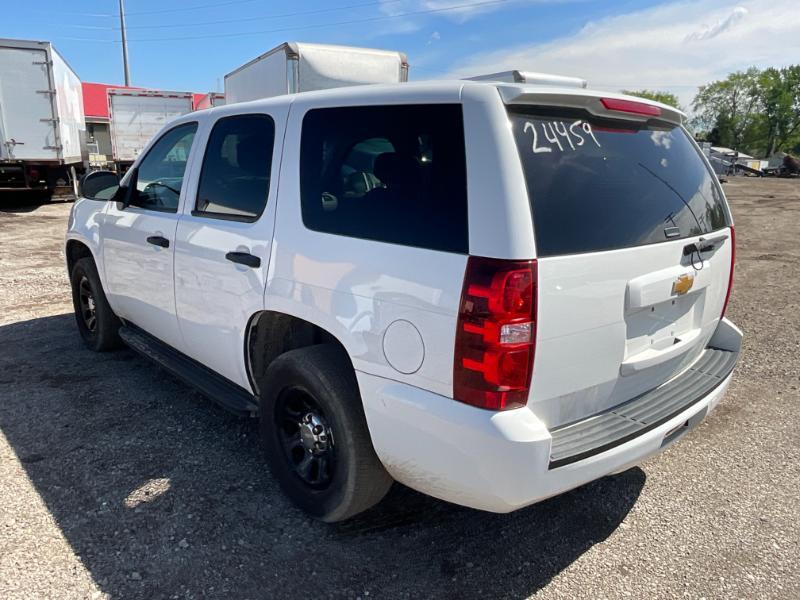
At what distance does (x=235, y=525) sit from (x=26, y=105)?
15073 millimetres

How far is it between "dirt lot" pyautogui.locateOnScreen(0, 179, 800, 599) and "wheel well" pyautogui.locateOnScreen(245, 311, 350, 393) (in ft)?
2.06

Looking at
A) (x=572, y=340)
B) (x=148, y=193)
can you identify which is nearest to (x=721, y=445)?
(x=572, y=340)

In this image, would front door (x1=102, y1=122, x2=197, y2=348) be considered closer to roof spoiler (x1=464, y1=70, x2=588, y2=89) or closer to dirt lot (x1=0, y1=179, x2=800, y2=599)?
dirt lot (x1=0, y1=179, x2=800, y2=599)

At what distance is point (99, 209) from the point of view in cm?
441

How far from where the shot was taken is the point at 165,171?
3.78 metres

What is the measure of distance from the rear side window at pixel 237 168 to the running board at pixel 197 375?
3.17 ft

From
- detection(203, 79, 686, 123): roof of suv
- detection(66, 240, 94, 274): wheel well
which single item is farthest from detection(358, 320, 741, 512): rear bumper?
detection(66, 240, 94, 274): wheel well

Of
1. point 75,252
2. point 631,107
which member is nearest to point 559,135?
point 631,107

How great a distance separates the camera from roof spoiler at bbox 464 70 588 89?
7.73ft

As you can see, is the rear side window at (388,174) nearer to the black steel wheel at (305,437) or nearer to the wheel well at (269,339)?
the wheel well at (269,339)

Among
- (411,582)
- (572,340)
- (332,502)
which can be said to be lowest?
(411,582)

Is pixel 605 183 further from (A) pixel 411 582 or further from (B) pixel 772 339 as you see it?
(B) pixel 772 339

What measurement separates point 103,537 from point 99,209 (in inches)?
106

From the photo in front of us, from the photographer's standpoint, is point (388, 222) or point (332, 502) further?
point (332, 502)
